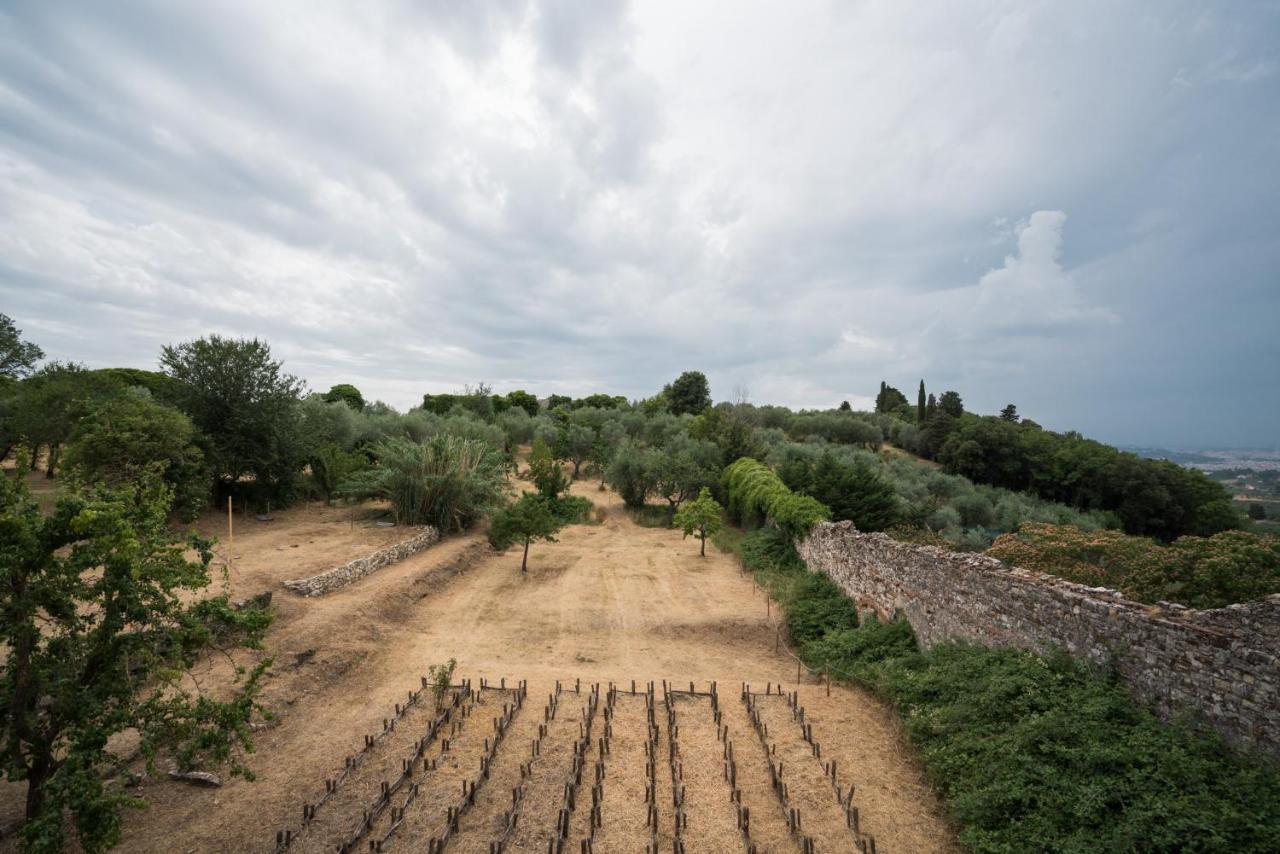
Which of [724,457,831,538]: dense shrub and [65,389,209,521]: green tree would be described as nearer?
[65,389,209,521]: green tree

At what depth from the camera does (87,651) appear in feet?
16.9

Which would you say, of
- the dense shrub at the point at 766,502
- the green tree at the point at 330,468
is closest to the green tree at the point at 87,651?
the dense shrub at the point at 766,502

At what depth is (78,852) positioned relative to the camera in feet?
19.6

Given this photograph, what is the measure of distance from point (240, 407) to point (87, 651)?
62.8ft

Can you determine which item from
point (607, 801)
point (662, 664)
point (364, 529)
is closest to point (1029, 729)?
point (607, 801)

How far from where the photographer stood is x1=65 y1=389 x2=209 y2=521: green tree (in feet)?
52.7

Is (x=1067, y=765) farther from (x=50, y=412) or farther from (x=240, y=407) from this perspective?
(x=50, y=412)

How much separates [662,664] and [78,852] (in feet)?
29.7

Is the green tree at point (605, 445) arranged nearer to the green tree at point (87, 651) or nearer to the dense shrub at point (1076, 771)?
the dense shrub at point (1076, 771)

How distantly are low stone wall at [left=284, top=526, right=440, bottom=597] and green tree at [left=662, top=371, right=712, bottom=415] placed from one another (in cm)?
4898

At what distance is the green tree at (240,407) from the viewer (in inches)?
810

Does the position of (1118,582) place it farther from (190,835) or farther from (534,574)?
(534,574)

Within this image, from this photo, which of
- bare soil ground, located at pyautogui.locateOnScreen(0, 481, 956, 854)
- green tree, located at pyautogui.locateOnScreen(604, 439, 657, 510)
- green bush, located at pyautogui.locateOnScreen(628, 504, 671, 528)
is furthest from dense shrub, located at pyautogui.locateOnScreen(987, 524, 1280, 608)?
green tree, located at pyautogui.locateOnScreen(604, 439, 657, 510)

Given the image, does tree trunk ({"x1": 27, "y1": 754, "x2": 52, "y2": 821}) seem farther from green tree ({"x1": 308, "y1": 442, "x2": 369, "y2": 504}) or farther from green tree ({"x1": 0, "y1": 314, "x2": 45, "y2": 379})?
green tree ({"x1": 0, "y1": 314, "x2": 45, "y2": 379})
